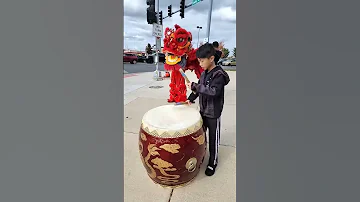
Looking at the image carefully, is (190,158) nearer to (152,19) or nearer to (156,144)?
(156,144)

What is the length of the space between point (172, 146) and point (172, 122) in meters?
0.19

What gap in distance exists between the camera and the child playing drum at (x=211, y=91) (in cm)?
162

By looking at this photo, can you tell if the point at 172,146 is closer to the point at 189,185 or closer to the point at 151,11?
the point at 189,185

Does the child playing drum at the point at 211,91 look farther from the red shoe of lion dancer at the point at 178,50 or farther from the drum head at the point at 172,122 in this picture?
the red shoe of lion dancer at the point at 178,50

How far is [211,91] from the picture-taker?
159cm

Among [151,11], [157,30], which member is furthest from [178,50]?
[157,30]

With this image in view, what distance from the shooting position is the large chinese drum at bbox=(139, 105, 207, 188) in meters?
1.50

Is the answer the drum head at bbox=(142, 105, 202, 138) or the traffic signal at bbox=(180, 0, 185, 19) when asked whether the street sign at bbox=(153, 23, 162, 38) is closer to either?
the traffic signal at bbox=(180, 0, 185, 19)

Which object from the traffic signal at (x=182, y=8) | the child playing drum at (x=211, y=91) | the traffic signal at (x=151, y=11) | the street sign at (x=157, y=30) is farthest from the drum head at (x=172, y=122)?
the traffic signal at (x=182, y=8)

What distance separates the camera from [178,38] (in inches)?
113

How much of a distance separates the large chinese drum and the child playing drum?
0.48 ft

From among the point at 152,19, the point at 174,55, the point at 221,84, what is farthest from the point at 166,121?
the point at 152,19

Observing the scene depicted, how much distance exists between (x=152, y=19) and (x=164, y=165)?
20.9 feet

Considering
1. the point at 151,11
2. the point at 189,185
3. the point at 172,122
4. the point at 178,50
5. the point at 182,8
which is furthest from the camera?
the point at 182,8
